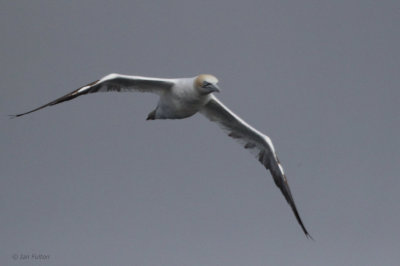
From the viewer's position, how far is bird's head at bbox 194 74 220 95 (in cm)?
1168

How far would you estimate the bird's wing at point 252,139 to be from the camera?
13.6 metres

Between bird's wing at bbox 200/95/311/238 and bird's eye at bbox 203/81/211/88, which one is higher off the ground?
bird's eye at bbox 203/81/211/88

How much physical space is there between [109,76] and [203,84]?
1855 mm

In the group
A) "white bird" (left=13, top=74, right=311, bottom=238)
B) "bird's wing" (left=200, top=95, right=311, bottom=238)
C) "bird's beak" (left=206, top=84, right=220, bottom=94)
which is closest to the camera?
"bird's beak" (left=206, top=84, right=220, bottom=94)

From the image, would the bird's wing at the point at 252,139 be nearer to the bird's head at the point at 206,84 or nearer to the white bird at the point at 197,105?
the white bird at the point at 197,105

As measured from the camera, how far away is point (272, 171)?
1409cm

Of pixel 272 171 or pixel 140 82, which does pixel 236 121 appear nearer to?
pixel 272 171

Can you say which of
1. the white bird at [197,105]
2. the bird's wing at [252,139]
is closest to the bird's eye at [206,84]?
the white bird at [197,105]

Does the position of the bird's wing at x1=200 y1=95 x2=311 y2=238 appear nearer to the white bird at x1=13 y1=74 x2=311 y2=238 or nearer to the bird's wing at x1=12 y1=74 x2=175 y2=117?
the white bird at x1=13 y1=74 x2=311 y2=238

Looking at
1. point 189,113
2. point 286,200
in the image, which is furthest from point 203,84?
point 286,200

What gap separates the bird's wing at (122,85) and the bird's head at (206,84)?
2.45ft

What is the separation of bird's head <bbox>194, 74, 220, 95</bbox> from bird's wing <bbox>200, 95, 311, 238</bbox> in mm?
1481

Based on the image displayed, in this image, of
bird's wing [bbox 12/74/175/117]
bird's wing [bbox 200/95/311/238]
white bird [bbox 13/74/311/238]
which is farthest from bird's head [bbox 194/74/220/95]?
bird's wing [bbox 200/95/311/238]

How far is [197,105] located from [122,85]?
5.21 ft
